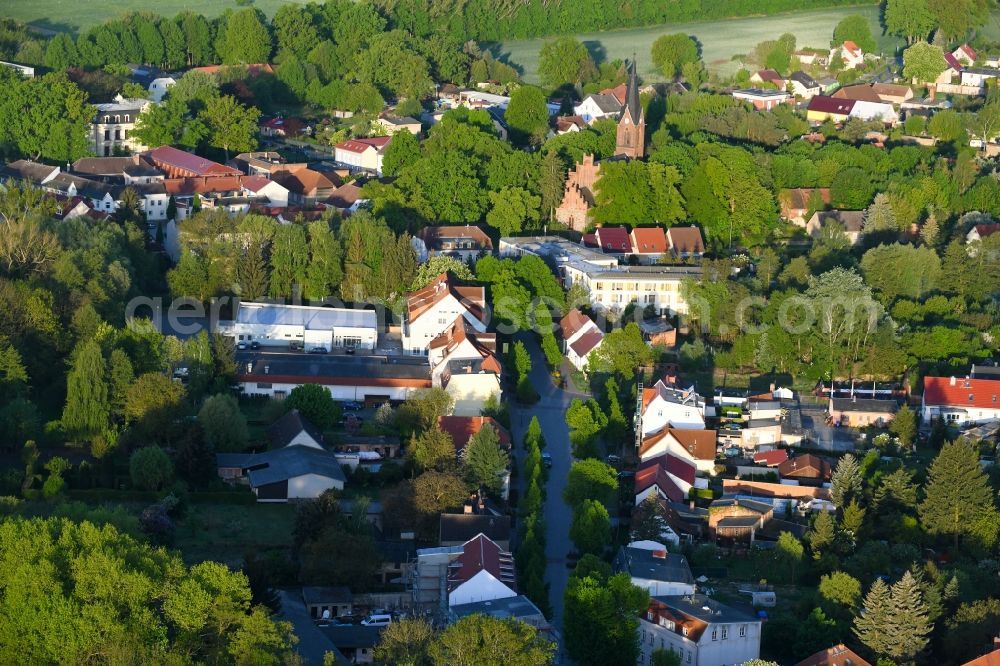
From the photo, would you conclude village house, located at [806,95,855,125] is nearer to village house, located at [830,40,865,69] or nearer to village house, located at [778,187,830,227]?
village house, located at [830,40,865,69]

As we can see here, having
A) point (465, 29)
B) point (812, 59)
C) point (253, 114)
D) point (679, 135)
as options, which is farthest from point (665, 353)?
point (465, 29)

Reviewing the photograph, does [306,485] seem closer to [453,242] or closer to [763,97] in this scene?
[453,242]

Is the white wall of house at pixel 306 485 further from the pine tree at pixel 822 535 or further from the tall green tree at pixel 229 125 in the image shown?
the tall green tree at pixel 229 125

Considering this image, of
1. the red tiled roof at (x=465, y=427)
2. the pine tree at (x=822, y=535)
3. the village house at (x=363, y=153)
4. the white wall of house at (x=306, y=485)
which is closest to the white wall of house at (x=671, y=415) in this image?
the red tiled roof at (x=465, y=427)

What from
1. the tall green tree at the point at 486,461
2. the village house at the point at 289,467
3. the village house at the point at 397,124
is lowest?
the village house at the point at 289,467

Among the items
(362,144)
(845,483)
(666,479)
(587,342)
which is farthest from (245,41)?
(845,483)
